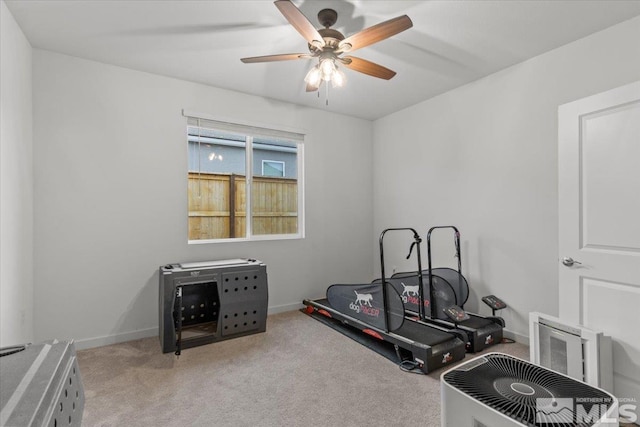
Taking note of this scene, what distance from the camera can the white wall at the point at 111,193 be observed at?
9.02 ft

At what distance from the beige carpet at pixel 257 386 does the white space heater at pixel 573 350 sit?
1.85 ft

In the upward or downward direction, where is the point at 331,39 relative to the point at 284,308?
upward

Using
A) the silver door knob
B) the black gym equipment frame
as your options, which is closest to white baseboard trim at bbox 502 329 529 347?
the black gym equipment frame

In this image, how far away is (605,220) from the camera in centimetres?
209

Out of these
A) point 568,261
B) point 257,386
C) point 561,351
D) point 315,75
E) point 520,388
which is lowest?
point 257,386

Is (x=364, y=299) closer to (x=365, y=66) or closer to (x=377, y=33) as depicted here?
(x=365, y=66)

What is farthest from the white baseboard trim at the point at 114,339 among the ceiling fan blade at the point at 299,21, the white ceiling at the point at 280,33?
the ceiling fan blade at the point at 299,21

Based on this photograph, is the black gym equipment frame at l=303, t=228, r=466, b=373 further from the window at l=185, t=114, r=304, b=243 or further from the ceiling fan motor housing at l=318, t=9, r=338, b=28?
the ceiling fan motor housing at l=318, t=9, r=338, b=28

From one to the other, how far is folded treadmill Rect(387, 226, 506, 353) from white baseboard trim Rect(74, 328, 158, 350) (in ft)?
8.09

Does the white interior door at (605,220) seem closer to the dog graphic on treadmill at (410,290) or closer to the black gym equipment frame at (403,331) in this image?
the black gym equipment frame at (403,331)

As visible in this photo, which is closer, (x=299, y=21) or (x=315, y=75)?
(x=299, y=21)

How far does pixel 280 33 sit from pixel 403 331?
2.68 meters

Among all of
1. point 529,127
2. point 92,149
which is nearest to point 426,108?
point 529,127

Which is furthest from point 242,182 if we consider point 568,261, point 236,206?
point 568,261
